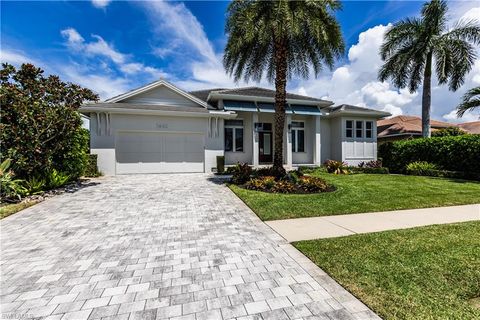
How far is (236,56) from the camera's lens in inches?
482

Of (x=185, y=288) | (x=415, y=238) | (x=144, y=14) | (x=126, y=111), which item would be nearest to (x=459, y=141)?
(x=415, y=238)

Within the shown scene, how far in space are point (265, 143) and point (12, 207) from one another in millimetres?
15085

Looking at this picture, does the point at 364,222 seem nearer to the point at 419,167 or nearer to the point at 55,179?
the point at 55,179

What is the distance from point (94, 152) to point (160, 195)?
292 inches

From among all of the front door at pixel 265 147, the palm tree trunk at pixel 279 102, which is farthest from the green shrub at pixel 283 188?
the front door at pixel 265 147

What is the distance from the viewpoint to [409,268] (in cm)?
356

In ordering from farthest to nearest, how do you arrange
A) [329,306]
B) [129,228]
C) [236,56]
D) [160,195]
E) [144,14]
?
[236,56]
[144,14]
[160,195]
[129,228]
[329,306]

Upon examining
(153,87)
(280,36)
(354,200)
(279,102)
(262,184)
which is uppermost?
(280,36)

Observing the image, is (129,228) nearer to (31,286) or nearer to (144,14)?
(31,286)

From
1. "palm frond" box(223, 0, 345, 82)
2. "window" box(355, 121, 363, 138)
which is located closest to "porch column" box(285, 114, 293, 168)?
"palm frond" box(223, 0, 345, 82)

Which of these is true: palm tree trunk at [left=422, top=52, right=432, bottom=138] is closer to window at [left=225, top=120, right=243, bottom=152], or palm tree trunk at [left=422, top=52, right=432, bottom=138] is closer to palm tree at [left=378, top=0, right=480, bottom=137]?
palm tree at [left=378, top=0, right=480, bottom=137]

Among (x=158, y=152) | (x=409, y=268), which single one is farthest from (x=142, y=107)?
(x=409, y=268)

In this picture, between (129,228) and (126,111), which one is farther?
(126,111)

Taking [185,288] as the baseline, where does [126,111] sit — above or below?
above
